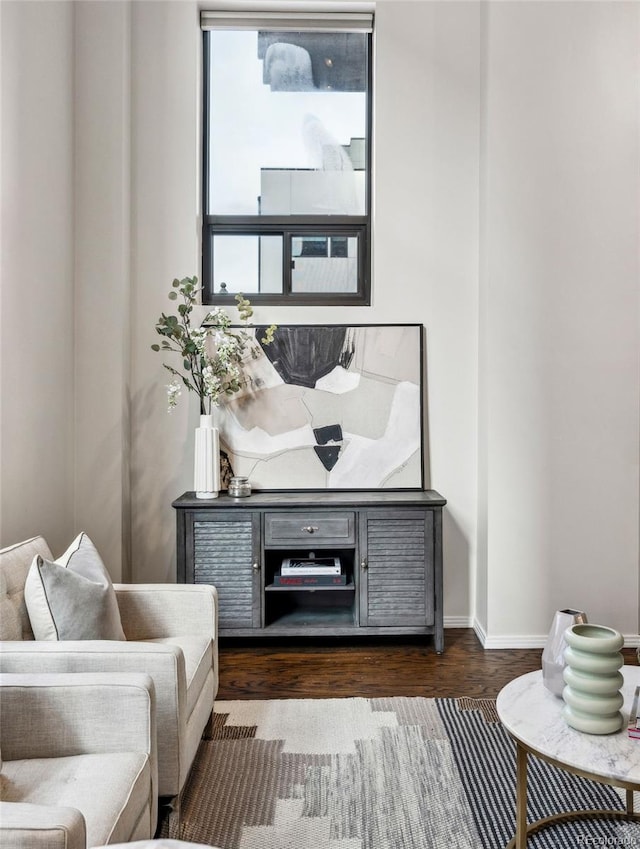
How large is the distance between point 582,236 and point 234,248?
72.0 inches

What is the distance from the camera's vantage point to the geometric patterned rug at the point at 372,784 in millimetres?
1759

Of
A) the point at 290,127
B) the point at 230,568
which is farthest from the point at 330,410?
A: the point at 290,127

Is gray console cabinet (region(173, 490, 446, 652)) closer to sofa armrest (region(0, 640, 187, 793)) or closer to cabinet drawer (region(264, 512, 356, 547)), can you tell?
cabinet drawer (region(264, 512, 356, 547))

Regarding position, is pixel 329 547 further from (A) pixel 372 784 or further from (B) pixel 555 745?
(B) pixel 555 745

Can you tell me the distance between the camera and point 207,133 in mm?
3619

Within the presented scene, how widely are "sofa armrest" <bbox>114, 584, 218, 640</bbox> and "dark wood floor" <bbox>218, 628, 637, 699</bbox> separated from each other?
22.3 inches

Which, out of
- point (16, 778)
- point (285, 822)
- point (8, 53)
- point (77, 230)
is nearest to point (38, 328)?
Answer: point (77, 230)

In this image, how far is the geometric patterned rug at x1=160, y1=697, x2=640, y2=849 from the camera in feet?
A: 5.77

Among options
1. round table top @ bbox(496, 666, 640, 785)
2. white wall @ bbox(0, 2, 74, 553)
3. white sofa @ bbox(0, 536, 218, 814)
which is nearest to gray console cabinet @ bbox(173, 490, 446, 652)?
white wall @ bbox(0, 2, 74, 553)

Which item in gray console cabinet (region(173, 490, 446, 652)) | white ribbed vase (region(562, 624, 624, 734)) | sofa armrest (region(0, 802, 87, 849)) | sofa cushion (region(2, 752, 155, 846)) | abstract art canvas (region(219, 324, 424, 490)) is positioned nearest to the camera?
sofa armrest (region(0, 802, 87, 849))

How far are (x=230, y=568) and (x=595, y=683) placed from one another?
6.35 feet

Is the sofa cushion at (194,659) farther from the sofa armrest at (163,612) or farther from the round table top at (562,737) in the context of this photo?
the round table top at (562,737)

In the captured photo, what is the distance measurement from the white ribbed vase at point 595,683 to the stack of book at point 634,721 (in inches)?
1.1

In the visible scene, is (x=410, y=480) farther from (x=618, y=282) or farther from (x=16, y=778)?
(x=16, y=778)
